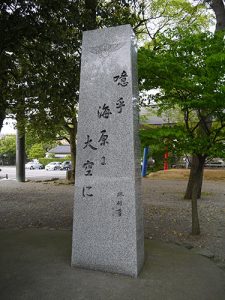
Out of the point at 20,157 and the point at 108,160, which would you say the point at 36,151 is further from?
the point at 108,160

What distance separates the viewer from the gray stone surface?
14.6 ft

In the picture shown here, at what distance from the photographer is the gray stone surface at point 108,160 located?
4.46 meters

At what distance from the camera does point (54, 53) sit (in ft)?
27.2

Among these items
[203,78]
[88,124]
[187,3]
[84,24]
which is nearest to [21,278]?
[88,124]

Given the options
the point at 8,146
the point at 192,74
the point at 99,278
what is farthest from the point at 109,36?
the point at 8,146

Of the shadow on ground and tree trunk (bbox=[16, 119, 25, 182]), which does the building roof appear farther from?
the shadow on ground

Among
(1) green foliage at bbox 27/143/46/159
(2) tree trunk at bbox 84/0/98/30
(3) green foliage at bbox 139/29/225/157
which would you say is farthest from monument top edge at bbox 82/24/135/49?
(1) green foliage at bbox 27/143/46/159

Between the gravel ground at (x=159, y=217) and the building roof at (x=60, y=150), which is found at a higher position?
the building roof at (x=60, y=150)

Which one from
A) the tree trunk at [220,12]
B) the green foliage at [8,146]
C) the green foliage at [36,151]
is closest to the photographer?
the tree trunk at [220,12]

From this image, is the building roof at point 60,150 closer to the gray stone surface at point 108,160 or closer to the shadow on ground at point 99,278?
the shadow on ground at point 99,278

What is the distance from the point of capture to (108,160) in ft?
15.0

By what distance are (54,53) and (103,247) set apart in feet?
18.1

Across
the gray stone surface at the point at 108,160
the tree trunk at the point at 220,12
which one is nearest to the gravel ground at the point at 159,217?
the gray stone surface at the point at 108,160

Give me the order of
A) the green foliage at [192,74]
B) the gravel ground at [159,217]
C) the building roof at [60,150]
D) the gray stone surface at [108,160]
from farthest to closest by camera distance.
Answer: the building roof at [60,150] < the gravel ground at [159,217] < the green foliage at [192,74] < the gray stone surface at [108,160]
